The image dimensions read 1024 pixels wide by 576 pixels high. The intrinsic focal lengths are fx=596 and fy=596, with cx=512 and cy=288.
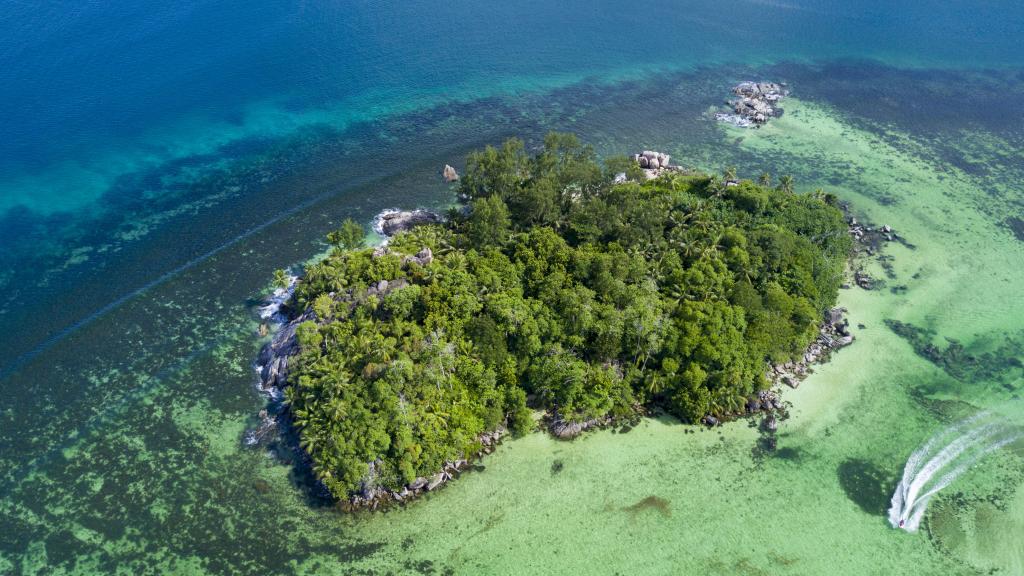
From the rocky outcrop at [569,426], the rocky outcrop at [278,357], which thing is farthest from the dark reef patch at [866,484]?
the rocky outcrop at [278,357]

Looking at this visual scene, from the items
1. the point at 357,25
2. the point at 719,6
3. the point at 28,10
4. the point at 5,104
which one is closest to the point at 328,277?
the point at 5,104

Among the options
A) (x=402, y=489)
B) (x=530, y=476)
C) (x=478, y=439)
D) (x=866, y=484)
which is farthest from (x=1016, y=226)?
(x=402, y=489)

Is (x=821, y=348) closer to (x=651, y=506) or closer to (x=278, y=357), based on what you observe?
(x=651, y=506)

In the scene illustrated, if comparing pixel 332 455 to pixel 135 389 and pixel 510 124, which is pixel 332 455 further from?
pixel 510 124

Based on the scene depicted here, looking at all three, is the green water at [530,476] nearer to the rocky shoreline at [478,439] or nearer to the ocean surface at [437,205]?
the ocean surface at [437,205]

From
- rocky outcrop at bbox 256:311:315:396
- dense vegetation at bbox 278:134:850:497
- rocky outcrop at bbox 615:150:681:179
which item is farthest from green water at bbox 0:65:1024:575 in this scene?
rocky outcrop at bbox 615:150:681:179
